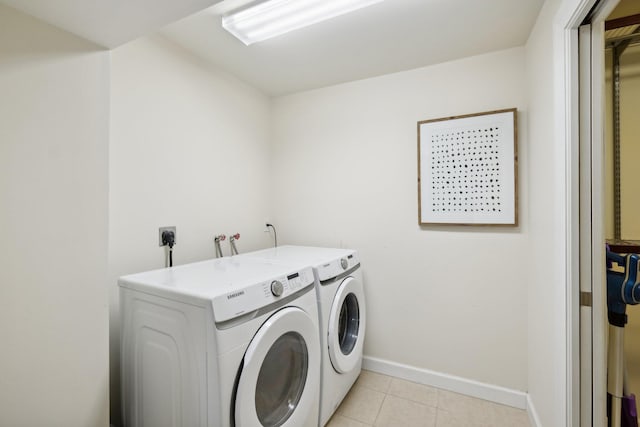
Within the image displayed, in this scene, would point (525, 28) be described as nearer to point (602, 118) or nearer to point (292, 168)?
point (602, 118)

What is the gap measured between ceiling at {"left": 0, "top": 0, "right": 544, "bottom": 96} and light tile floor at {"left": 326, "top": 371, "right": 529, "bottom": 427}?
7.19ft

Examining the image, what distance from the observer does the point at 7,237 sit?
33.9 inches

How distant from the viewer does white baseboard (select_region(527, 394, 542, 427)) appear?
1.55 m

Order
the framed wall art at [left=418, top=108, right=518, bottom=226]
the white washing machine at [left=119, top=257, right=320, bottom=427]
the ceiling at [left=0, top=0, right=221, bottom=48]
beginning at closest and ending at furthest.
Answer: the ceiling at [left=0, top=0, right=221, bottom=48]
the white washing machine at [left=119, top=257, right=320, bottom=427]
the framed wall art at [left=418, top=108, right=518, bottom=226]

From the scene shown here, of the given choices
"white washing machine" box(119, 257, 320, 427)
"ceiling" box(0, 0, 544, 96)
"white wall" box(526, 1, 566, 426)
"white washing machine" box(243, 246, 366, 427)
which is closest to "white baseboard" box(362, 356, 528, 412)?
"white wall" box(526, 1, 566, 426)

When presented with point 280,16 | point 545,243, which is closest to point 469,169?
point 545,243

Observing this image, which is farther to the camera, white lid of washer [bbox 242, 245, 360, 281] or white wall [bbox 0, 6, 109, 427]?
white lid of washer [bbox 242, 245, 360, 281]

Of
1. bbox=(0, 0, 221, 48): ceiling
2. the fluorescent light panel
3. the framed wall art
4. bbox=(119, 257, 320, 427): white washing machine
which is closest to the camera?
bbox=(0, 0, 221, 48): ceiling

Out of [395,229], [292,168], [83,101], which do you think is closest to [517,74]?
[395,229]

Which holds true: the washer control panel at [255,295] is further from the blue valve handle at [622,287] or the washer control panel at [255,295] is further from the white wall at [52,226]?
the blue valve handle at [622,287]

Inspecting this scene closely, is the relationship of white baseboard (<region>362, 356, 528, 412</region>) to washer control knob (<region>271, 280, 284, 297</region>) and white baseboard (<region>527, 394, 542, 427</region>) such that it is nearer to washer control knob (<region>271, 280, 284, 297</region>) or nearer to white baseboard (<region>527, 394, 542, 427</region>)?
white baseboard (<region>527, 394, 542, 427</region>)

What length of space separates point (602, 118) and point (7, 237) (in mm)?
2113

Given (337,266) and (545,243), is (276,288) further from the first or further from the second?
(545,243)

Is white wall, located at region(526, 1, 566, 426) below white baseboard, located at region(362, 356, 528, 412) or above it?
above
